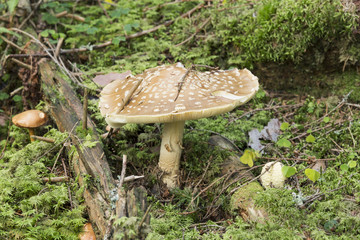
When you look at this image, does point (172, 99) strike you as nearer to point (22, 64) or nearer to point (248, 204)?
point (248, 204)

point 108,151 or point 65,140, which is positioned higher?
point 65,140

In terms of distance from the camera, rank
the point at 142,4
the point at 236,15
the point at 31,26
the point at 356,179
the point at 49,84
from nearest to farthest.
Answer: the point at 356,179
the point at 49,84
the point at 236,15
the point at 31,26
the point at 142,4

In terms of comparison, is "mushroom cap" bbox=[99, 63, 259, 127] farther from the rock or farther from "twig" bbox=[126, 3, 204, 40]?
"twig" bbox=[126, 3, 204, 40]

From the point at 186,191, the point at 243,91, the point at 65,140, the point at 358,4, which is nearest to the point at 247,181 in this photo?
the point at 186,191

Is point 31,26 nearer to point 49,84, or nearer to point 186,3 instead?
point 49,84

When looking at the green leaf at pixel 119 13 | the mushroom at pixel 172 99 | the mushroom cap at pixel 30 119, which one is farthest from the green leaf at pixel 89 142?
the green leaf at pixel 119 13

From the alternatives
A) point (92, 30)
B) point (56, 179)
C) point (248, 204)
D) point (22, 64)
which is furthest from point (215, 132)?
point (22, 64)

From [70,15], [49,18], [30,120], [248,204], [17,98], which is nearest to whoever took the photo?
[248,204]
